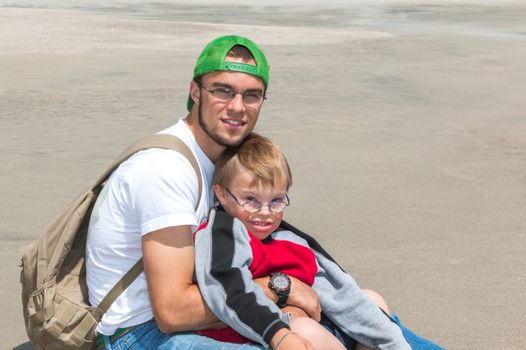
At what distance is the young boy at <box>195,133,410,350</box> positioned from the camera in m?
3.02

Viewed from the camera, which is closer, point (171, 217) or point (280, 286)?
point (171, 217)

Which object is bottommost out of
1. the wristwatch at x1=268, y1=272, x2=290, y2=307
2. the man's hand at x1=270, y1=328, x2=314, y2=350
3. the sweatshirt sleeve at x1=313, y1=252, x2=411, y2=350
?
the sweatshirt sleeve at x1=313, y1=252, x2=411, y2=350

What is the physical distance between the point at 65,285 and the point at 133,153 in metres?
0.57

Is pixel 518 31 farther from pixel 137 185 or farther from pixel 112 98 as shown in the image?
pixel 137 185

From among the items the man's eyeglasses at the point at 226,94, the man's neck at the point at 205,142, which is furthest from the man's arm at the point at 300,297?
the man's eyeglasses at the point at 226,94

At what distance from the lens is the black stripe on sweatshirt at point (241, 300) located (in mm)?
2988

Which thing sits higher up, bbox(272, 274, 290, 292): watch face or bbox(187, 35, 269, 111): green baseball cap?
bbox(187, 35, 269, 111): green baseball cap

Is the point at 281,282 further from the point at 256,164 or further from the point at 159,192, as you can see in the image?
the point at 159,192

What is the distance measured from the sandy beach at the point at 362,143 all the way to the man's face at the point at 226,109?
172 centimetres

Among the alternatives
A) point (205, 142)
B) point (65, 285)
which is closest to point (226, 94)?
point (205, 142)

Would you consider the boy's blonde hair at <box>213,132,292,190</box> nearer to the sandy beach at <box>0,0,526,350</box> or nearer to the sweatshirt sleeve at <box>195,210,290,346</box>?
the sweatshirt sleeve at <box>195,210,290,346</box>

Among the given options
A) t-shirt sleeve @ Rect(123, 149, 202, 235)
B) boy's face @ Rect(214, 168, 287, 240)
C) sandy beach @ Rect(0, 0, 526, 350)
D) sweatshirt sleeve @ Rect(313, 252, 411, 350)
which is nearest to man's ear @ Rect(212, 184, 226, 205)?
boy's face @ Rect(214, 168, 287, 240)

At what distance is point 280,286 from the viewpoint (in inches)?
125

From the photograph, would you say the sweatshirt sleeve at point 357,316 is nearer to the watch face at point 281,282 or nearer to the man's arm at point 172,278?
the watch face at point 281,282
